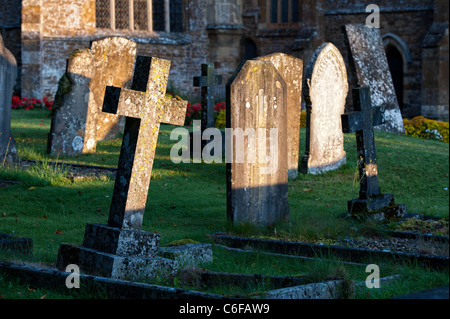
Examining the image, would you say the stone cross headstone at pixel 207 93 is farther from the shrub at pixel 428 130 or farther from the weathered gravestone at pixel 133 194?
the weathered gravestone at pixel 133 194

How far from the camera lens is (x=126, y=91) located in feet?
18.2

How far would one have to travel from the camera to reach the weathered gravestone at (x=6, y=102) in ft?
34.2

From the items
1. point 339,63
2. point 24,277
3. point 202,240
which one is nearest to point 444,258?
point 202,240

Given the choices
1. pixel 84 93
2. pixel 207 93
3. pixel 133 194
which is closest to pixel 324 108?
pixel 207 93

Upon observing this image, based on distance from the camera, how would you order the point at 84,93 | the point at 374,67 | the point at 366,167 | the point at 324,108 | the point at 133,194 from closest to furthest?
1. the point at 133,194
2. the point at 366,167
3. the point at 324,108
4. the point at 84,93
5. the point at 374,67

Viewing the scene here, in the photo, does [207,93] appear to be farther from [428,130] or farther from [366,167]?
[428,130]

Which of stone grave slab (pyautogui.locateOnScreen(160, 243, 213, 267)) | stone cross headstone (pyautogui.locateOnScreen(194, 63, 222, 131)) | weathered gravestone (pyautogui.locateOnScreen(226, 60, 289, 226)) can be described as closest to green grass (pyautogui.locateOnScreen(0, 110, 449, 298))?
stone grave slab (pyautogui.locateOnScreen(160, 243, 213, 267))

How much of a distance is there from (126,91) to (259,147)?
2560 millimetres

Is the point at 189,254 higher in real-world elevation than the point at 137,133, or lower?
lower

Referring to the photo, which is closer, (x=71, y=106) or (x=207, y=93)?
(x=71, y=106)

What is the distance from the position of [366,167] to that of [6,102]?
5813mm

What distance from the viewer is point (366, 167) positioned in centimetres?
833

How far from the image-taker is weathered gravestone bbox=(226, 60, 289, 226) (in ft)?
24.6
